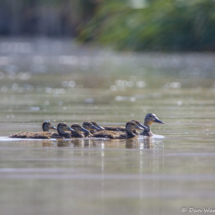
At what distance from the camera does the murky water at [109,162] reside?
5688mm

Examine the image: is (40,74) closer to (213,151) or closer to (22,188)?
(213,151)

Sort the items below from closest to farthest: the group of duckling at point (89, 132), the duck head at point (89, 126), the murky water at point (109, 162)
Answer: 1. the murky water at point (109, 162)
2. the group of duckling at point (89, 132)
3. the duck head at point (89, 126)

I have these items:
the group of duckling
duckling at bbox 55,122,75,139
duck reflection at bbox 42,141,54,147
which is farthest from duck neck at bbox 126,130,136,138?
duck reflection at bbox 42,141,54,147

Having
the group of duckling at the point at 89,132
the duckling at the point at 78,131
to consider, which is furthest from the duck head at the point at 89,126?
the duckling at the point at 78,131

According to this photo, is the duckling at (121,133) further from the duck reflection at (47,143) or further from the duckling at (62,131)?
the duck reflection at (47,143)

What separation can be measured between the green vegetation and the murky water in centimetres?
1736

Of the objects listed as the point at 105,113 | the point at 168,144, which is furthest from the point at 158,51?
the point at 168,144

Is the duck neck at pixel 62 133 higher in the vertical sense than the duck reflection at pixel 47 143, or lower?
higher

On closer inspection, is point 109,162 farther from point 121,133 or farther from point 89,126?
point 89,126

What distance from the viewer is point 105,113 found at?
13.0m

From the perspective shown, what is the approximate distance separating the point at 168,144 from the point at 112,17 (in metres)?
29.2

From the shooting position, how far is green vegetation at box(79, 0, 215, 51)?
108 ft

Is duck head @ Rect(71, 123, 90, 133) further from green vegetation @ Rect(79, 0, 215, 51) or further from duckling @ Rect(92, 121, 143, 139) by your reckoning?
green vegetation @ Rect(79, 0, 215, 51)

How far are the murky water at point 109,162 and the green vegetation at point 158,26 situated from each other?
1736 cm
